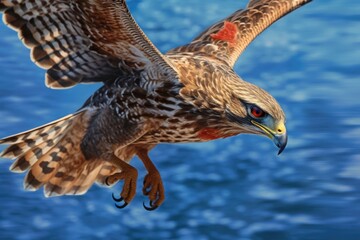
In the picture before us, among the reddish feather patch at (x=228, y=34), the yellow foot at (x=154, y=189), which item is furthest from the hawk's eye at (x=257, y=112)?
the reddish feather patch at (x=228, y=34)

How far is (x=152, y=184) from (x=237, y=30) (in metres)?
1.41

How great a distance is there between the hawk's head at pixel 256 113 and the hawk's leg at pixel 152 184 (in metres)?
0.94

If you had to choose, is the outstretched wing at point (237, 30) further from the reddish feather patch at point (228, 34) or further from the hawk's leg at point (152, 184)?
the hawk's leg at point (152, 184)

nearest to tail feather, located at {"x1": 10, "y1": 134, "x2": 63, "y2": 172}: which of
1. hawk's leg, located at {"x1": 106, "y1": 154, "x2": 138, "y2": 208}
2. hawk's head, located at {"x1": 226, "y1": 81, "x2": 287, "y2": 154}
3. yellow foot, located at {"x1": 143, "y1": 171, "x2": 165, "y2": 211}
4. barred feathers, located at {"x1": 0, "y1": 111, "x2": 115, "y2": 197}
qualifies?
barred feathers, located at {"x1": 0, "y1": 111, "x2": 115, "y2": 197}

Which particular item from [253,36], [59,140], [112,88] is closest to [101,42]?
[112,88]

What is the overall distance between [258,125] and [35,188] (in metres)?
1.84

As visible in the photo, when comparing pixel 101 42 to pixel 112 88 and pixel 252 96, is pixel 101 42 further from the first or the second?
Answer: pixel 252 96

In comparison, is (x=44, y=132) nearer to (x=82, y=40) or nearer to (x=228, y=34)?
(x=82, y=40)

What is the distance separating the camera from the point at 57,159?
7.62m

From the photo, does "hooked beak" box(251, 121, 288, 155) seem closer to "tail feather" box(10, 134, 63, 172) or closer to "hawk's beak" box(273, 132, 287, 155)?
"hawk's beak" box(273, 132, 287, 155)

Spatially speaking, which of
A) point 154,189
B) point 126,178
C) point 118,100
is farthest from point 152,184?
point 118,100

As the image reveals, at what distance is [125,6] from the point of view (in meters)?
6.66

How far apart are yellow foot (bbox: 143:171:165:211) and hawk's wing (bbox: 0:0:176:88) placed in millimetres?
793

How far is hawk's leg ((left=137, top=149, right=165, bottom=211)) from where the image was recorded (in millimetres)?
7531
